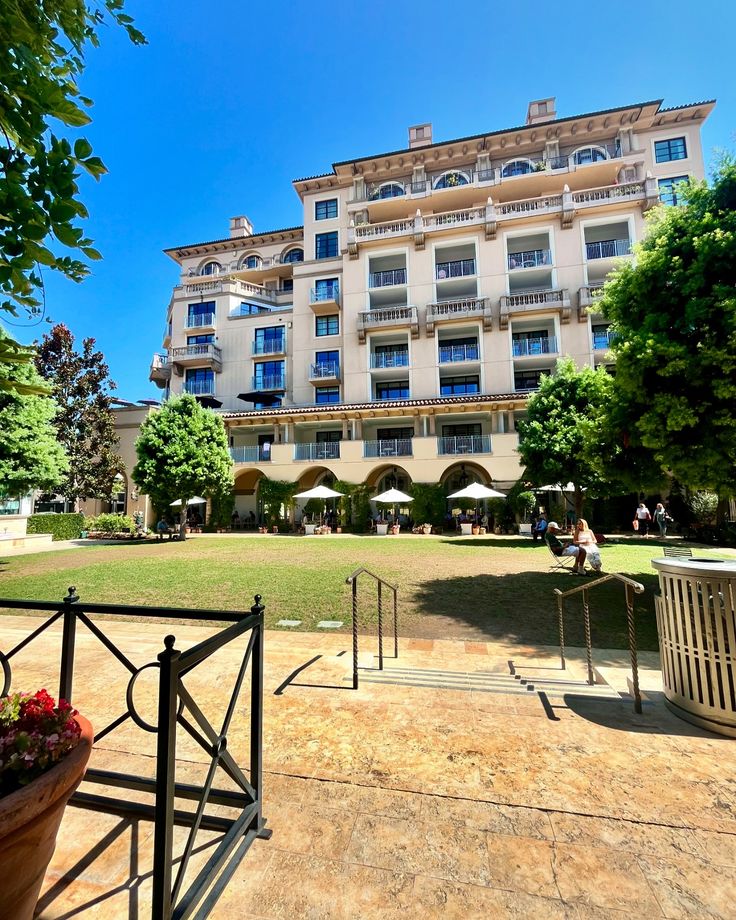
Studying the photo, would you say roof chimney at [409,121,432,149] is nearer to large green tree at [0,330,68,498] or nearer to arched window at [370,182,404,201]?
arched window at [370,182,404,201]

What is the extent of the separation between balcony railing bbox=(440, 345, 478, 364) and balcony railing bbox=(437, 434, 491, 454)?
667 centimetres

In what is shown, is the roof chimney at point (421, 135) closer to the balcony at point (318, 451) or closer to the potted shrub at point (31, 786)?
the balcony at point (318, 451)

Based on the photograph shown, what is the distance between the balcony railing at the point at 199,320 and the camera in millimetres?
35750

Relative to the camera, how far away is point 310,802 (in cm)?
246

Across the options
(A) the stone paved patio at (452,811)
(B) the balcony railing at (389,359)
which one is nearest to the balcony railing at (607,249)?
(B) the balcony railing at (389,359)

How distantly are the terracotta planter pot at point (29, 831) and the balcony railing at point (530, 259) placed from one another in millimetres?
33350

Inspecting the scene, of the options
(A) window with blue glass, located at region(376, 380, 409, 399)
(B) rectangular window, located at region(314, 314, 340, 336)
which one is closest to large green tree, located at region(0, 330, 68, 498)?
(A) window with blue glass, located at region(376, 380, 409, 399)

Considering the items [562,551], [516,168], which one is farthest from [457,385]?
[562,551]

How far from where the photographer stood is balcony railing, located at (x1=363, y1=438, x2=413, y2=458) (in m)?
26.3

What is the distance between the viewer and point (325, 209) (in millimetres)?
34969

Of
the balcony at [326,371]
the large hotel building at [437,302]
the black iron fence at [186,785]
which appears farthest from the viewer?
the balcony at [326,371]

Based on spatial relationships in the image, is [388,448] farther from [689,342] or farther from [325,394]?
[689,342]

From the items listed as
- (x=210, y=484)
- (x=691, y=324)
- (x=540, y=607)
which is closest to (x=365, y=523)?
(x=210, y=484)

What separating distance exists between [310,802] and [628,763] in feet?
6.91
